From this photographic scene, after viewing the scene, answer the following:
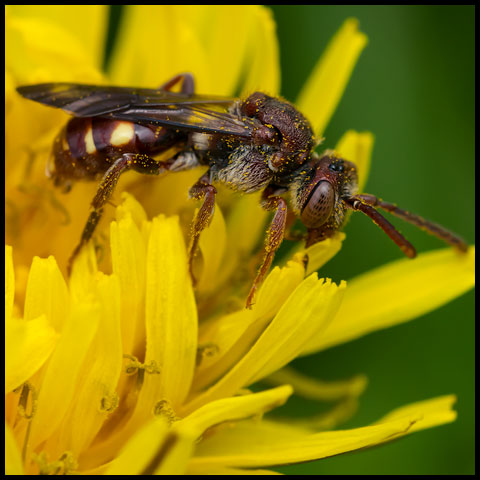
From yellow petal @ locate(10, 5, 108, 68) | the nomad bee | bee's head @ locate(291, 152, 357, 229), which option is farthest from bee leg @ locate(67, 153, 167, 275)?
yellow petal @ locate(10, 5, 108, 68)

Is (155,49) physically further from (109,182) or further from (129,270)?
(129,270)

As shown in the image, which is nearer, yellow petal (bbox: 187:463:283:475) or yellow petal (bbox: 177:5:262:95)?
yellow petal (bbox: 187:463:283:475)

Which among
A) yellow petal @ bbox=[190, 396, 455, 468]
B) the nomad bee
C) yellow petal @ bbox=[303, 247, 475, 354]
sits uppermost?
the nomad bee

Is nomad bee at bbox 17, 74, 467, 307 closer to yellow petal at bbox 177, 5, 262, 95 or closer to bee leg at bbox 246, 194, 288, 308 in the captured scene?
bee leg at bbox 246, 194, 288, 308

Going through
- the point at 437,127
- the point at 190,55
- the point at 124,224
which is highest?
the point at 190,55

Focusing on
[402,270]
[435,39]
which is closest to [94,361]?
[402,270]

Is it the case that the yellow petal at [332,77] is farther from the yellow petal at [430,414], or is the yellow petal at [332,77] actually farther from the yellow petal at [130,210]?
the yellow petal at [430,414]

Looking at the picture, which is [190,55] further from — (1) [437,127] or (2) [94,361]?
(2) [94,361]
